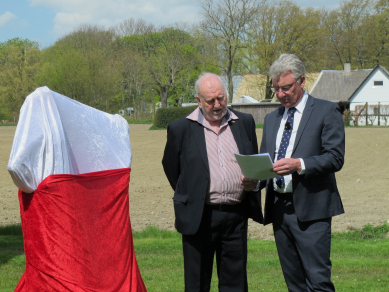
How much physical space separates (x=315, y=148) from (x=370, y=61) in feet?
194

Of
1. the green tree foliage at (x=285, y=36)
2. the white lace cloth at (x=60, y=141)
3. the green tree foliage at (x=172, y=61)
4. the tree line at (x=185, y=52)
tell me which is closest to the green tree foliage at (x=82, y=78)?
the tree line at (x=185, y=52)

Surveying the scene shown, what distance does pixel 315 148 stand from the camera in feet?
10.9

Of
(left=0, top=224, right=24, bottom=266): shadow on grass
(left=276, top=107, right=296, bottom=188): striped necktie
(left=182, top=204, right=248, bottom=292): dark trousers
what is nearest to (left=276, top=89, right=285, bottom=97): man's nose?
(left=276, top=107, right=296, bottom=188): striped necktie

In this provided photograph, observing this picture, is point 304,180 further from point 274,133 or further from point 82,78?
point 82,78

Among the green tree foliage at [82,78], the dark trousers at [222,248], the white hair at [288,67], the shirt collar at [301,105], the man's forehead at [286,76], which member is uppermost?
the green tree foliage at [82,78]

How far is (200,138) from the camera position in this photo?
3.53 meters

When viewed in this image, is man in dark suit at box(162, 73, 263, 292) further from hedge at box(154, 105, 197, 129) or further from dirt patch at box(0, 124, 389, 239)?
hedge at box(154, 105, 197, 129)

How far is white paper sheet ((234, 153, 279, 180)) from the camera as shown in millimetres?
2990

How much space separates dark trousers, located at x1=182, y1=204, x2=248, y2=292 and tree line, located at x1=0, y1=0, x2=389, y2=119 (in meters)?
41.3

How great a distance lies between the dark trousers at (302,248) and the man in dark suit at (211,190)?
0.70 ft

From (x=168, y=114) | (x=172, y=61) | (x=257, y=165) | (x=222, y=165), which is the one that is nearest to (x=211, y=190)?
(x=222, y=165)

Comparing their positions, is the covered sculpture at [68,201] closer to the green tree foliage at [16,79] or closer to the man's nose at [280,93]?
the man's nose at [280,93]

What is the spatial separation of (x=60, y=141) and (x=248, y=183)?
54.8 inches

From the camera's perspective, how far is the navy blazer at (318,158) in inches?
126
